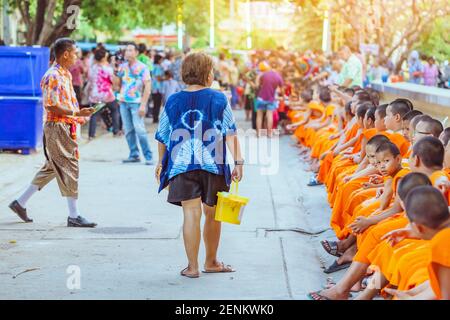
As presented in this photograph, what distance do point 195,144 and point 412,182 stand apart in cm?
200

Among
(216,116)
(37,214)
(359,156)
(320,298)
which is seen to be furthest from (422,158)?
(37,214)

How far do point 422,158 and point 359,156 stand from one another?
12.3 feet

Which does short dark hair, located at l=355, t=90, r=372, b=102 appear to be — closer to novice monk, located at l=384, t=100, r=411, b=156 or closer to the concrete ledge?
the concrete ledge

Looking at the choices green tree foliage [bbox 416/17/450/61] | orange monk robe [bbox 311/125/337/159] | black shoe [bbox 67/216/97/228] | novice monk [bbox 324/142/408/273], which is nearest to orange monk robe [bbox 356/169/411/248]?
novice monk [bbox 324/142/408/273]

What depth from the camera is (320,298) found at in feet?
22.4

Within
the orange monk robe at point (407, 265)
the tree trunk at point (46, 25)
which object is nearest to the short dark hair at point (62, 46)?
the orange monk robe at point (407, 265)

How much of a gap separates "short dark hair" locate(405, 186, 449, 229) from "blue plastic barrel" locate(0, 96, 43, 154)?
11870 millimetres

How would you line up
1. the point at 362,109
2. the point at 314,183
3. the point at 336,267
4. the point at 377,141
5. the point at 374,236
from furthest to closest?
the point at 314,183, the point at 362,109, the point at 377,141, the point at 336,267, the point at 374,236

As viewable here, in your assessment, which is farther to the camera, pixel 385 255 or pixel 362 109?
pixel 362 109

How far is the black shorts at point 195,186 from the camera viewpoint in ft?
25.6

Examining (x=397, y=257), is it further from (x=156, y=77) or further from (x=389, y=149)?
(x=156, y=77)

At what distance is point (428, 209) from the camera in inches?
218

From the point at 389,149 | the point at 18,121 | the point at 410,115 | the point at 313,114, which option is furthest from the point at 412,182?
the point at 313,114
